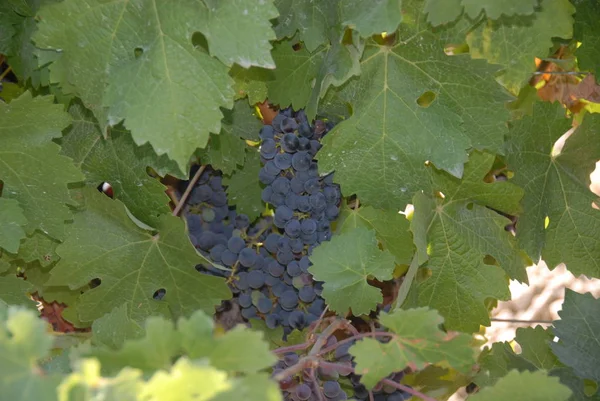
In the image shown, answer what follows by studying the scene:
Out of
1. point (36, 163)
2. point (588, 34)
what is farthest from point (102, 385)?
point (588, 34)

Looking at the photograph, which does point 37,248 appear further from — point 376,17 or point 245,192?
point 376,17

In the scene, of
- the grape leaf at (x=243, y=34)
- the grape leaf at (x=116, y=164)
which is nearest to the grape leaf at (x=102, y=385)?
the grape leaf at (x=243, y=34)

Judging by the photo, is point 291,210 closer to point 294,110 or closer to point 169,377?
point 294,110

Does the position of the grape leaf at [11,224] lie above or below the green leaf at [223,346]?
below

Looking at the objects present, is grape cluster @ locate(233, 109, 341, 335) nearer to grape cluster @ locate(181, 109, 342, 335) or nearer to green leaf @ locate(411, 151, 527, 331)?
grape cluster @ locate(181, 109, 342, 335)

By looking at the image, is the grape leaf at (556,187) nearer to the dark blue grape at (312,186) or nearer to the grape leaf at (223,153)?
the dark blue grape at (312,186)
